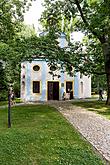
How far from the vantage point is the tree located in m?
25.0

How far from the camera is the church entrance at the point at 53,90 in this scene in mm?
41463

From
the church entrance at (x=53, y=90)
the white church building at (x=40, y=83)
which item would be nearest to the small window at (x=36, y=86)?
the white church building at (x=40, y=83)

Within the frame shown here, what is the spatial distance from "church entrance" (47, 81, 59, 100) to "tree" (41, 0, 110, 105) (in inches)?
439

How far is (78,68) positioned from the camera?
89.5ft

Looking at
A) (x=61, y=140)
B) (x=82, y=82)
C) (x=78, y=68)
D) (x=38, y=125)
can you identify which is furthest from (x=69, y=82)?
(x=61, y=140)

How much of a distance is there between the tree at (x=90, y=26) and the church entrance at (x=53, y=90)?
439 inches

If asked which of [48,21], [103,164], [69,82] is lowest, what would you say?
[103,164]

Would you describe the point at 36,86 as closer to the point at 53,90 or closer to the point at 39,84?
the point at 39,84

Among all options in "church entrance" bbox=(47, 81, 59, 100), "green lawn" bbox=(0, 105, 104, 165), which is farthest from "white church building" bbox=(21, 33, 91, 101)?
"green lawn" bbox=(0, 105, 104, 165)

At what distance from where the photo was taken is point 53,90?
4175 centimetres

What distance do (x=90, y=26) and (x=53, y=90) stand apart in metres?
16.6

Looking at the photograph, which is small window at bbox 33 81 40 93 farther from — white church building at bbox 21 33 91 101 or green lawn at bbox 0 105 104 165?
green lawn at bbox 0 105 104 165

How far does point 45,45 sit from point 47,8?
7265mm

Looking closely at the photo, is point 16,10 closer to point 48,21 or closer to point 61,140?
point 48,21
